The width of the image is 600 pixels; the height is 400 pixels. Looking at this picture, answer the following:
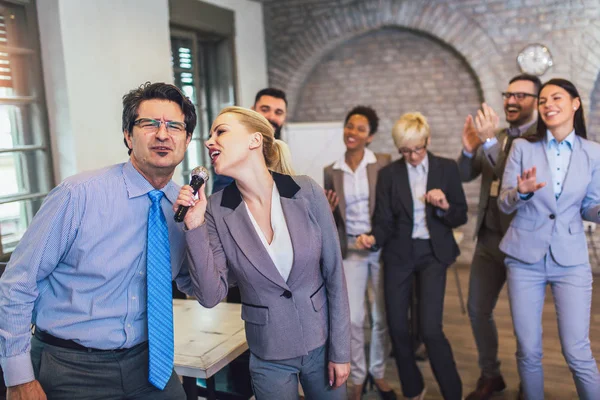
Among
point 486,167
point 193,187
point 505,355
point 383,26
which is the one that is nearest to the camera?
point 193,187

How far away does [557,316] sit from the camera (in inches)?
95.2

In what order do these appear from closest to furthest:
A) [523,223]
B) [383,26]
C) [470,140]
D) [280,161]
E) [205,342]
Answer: [280,161] → [205,342] → [523,223] → [470,140] → [383,26]

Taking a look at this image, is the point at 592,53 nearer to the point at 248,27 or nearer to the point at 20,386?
the point at 248,27

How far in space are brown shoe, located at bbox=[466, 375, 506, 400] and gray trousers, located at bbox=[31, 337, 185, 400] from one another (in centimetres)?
195

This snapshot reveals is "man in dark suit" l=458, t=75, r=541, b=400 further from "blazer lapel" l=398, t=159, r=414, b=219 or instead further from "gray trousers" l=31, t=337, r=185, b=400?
"gray trousers" l=31, t=337, r=185, b=400

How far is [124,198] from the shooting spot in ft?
5.33

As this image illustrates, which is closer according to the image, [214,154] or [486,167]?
[214,154]

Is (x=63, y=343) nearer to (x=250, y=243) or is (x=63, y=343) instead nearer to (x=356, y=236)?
(x=250, y=243)

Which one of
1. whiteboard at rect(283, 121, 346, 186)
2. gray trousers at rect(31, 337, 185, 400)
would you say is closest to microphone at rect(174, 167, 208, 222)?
gray trousers at rect(31, 337, 185, 400)

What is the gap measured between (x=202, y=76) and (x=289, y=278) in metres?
4.35

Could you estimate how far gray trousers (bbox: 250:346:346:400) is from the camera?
5.66ft

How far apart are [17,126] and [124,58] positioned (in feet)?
3.17

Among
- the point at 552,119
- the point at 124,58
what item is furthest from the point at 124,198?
the point at 124,58

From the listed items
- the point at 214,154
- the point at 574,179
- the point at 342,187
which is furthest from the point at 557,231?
the point at 214,154
